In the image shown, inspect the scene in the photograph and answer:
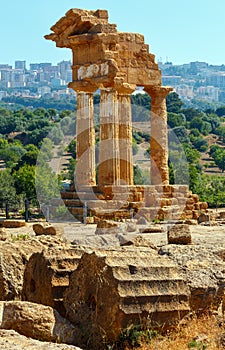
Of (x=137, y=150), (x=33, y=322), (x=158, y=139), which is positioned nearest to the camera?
(x=33, y=322)

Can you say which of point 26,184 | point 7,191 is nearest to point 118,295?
point 26,184

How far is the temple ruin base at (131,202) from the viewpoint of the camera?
30.9 meters

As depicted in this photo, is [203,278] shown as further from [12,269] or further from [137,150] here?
[137,150]

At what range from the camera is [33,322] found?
30.9ft

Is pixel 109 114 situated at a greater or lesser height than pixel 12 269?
greater

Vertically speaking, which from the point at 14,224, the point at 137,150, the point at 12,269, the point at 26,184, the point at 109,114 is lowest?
the point at 14,224

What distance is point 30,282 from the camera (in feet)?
37.5

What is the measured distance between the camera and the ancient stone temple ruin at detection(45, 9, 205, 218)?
103 ft

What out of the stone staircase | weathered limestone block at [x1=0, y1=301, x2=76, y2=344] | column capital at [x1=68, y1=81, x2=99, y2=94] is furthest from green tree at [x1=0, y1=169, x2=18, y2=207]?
weathered limestone block at [x1=0, y1=301, x2=76, y2=344]

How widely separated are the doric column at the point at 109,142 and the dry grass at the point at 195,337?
21834mm

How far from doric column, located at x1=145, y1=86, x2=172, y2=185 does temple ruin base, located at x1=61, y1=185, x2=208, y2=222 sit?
1.24 m

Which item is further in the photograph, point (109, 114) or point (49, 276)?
point (109, 114)

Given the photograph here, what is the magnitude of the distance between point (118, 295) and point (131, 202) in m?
21.9

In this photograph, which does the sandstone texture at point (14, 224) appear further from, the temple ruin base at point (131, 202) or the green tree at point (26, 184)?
the green tree at point (26, 184)
